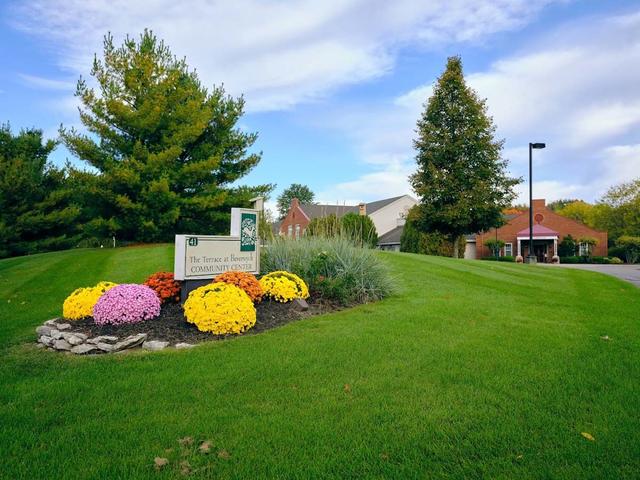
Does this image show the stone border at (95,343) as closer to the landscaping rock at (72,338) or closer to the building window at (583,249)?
the landscaping rock at (72,338)

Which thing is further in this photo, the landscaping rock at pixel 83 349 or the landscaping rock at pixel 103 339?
the landscaping rock at pixel 103 339

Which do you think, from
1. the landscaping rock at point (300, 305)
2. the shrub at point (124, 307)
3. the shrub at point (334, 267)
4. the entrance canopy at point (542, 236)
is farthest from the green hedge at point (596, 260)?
the shrub at point (124, 307)

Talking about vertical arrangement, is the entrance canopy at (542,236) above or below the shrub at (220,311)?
above

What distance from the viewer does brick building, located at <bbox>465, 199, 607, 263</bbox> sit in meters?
44.7

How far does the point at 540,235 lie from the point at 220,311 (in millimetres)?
44855

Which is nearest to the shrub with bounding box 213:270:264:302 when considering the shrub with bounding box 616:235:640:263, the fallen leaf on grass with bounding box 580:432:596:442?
the fallen leaf on grass with bounding box 580:432:596:442

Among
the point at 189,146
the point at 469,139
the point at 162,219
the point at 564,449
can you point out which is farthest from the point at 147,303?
the point at 469,139

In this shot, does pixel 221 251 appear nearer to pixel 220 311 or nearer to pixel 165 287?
pixel 165 287

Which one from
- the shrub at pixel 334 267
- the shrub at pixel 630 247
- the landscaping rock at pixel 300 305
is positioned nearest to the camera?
the landscaping rock at pixel 300 305

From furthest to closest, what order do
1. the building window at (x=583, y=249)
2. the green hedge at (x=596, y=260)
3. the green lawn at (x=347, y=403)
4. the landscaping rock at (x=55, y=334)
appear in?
1. the building window at (x=583, y=249)
2. the green hedge at (x=596, y=260)
3. the landscaping rock at (x=55, y=334)
4. the green lawn at (x=347, y=403)

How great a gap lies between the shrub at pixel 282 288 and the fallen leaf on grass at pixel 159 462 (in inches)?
202

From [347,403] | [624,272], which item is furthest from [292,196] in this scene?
[347,403]

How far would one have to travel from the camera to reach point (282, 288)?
26.8 ft

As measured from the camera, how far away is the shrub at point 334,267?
9.06m
